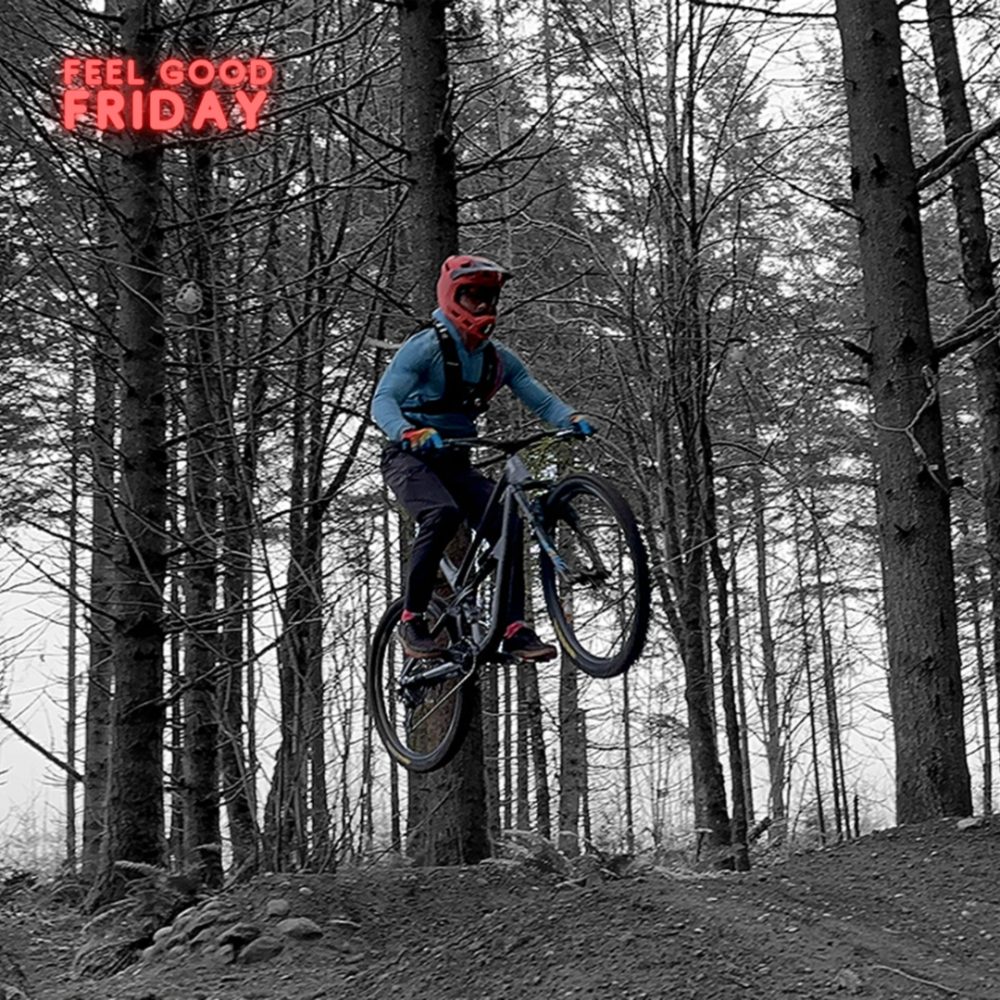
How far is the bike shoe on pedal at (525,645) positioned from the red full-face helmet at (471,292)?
1.13 metres

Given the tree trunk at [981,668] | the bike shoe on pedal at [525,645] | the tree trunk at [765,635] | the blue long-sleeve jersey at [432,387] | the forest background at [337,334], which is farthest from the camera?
the tree trunk at [765,635]

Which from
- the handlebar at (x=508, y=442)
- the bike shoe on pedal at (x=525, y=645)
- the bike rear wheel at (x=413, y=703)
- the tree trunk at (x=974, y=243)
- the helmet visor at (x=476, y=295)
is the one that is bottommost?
the bike rear wheel at (x=413, y=703)

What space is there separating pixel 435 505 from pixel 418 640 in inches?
27.9

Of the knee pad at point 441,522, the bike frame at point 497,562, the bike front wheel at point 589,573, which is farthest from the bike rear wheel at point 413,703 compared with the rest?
the bike front wheel at point 589,573

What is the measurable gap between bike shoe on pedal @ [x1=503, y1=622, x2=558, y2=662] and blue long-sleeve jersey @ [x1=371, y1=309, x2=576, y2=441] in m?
0.83

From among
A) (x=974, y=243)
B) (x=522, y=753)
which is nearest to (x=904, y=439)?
(x=974, y=243)

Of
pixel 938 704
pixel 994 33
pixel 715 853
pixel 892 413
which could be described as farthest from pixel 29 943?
pixel 994 33

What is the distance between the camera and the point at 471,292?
4.73m

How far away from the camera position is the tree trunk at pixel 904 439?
287 inches

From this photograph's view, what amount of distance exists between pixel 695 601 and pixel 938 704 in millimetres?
1676

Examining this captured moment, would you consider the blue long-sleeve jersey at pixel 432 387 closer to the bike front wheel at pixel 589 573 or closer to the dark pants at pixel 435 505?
the dark pants at pixel 435 505

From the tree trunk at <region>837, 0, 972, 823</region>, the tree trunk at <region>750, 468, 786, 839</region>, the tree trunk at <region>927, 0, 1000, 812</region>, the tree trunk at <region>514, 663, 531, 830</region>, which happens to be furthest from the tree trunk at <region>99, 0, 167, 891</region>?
the tree trunk at <region>750, 468, 786, 839</region>

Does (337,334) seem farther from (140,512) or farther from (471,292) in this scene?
(471,292)

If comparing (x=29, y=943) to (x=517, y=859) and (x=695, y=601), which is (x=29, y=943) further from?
(x=695, y=601)
